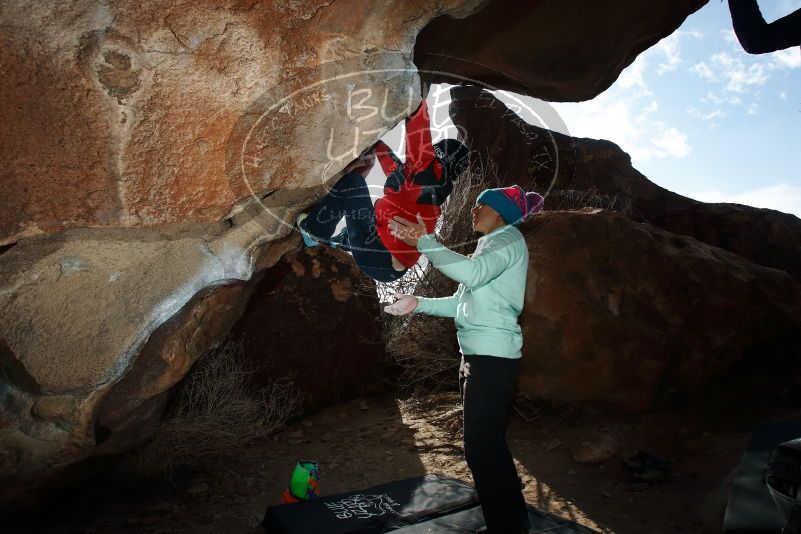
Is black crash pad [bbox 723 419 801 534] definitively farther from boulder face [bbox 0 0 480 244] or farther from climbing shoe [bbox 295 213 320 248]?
climbing shoe [bbox 295 213 320 248]

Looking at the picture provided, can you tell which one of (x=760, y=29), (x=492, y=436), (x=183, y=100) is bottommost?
(x=492, y=436)

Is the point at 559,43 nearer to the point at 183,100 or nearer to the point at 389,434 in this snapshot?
the point at 183,100

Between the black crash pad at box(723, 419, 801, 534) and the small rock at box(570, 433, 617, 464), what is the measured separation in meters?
2.05

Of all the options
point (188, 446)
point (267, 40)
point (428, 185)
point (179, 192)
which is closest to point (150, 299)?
point (179, 192)

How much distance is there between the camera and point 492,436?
2211 mm

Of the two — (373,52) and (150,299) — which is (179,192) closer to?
(150,299)

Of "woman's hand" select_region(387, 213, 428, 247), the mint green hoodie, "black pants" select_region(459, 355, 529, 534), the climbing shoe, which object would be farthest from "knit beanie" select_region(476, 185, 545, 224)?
the climbing shoe

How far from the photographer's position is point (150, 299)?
2334 mm

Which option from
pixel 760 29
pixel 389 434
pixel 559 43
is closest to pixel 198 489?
pixel 389 434

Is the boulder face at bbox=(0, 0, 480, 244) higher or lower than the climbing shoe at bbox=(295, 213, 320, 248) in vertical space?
higher

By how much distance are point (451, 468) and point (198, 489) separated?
1.77 m

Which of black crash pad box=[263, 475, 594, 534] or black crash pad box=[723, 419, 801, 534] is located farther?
black crash pad box=[263, 475, 594, 534]

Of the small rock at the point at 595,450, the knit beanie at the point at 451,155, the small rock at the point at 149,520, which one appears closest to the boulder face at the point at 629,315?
the small rock at the point at 595,450

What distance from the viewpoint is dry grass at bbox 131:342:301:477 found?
12.6 feet
